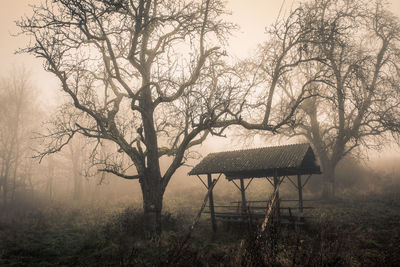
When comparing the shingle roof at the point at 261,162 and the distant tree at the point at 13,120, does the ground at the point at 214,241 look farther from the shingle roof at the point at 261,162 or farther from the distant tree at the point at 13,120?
the distant tree at the point at 13,120

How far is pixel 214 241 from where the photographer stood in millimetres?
11633

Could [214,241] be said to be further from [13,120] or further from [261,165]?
[13,120]

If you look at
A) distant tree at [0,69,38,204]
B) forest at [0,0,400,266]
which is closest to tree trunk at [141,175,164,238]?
forest at [0,0,400,266]

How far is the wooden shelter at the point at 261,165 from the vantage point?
42.4 feet

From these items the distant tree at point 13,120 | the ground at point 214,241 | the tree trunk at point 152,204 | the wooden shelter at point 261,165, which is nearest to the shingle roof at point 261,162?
the wooden shelter at point 261,165

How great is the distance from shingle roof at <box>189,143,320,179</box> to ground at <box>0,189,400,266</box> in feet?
9.16

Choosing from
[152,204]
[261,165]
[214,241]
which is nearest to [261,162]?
[261,165]

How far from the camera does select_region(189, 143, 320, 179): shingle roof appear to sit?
12865mm

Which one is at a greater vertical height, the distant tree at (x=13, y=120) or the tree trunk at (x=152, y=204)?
the distant tree at (x=13, y=120)

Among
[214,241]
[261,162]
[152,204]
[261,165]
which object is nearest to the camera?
[152,204]

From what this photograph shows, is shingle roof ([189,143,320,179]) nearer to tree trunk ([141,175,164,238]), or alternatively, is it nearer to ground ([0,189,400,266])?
ground ([0,189,400,266])

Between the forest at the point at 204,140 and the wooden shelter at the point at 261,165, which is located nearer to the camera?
the forest at the point at 204,140

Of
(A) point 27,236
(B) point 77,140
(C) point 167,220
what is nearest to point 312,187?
(C) point 167,220

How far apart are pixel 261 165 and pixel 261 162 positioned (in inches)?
17.0
